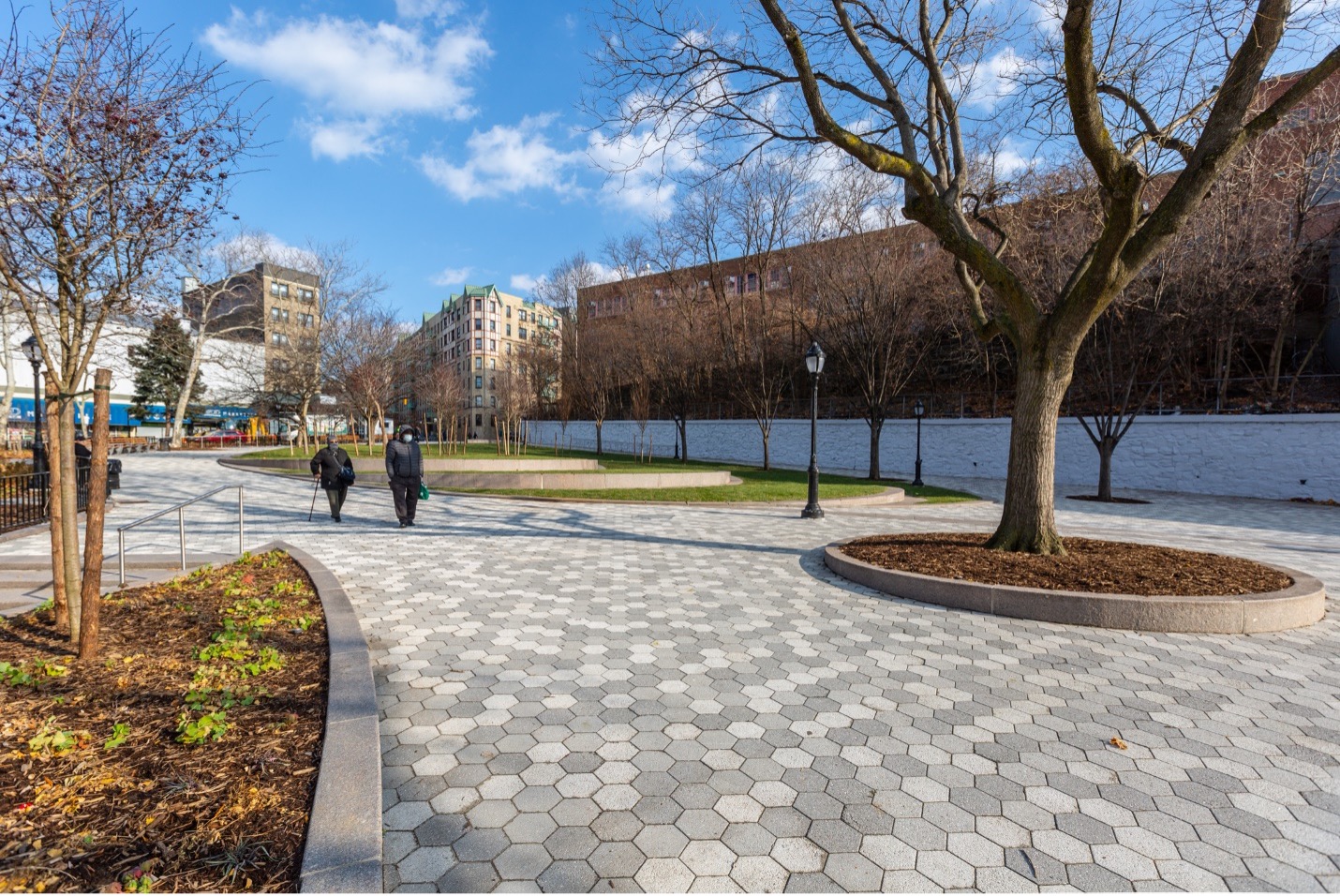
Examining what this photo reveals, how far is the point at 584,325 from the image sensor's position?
1607 inches

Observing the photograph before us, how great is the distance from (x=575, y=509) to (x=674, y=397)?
21976mm

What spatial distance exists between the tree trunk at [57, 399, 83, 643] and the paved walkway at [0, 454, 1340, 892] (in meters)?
2.00

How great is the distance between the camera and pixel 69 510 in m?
4.38

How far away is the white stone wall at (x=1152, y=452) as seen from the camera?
1800 centimetres

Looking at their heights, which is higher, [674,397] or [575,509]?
[674,397]

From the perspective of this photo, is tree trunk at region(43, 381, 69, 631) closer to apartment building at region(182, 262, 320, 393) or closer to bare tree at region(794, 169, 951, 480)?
Answer: bare tree at region(794, 169, 951, 480)

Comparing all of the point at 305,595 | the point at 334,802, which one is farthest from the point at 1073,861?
the point at 305,595

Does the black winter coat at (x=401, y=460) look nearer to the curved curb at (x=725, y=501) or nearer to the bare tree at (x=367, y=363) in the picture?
the curved curb at (x=725, y=501)

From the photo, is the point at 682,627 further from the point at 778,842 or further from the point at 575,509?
the point at 575,509

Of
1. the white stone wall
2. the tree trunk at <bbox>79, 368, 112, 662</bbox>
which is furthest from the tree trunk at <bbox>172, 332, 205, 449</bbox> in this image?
the tree trunk at <bbox>79, 368, 112, 662</bbox>

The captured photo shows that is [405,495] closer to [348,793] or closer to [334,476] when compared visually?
[334,476]

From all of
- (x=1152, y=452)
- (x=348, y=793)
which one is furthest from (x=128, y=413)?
(x=1152, y=452)

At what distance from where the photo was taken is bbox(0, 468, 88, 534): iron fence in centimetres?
1017

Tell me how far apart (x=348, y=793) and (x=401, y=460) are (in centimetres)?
947
